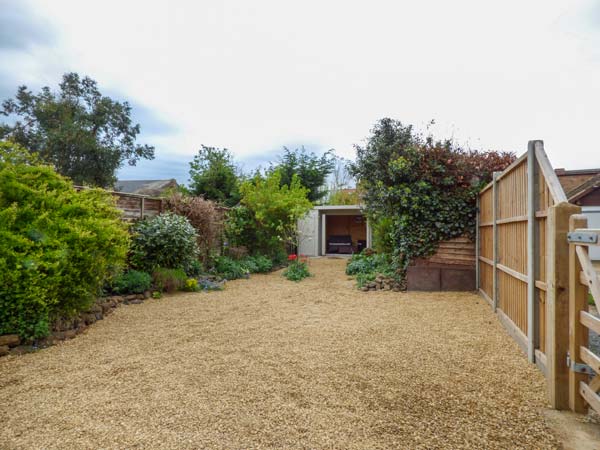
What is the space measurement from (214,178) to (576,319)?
1265 cm

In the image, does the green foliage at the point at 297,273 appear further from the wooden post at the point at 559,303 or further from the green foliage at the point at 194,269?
the wooden post at the point at 559,303

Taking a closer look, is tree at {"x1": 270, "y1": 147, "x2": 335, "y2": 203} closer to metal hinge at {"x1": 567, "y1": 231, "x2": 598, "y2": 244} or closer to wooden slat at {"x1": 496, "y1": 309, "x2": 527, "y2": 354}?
wooden slat at {"x1": 496, "y1": 309, "x2": 527, "y2": 354}

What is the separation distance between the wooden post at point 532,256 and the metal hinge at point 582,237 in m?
1.00

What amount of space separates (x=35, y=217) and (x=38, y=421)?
104 inches

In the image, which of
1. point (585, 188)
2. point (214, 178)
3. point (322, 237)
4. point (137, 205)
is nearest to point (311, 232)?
point (322, 237)

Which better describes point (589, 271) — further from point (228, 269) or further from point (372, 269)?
point (228, 269)

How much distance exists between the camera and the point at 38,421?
2.06m

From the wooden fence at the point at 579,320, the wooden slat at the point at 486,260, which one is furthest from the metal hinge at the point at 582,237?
the wooden slat at the point at 486,260

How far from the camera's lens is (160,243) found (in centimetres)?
645

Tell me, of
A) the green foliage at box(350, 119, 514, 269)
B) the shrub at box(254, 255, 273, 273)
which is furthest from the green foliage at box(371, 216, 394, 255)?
the shrub at box(254, 255, 273, 273)

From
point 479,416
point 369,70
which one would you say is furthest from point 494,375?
point 369,70

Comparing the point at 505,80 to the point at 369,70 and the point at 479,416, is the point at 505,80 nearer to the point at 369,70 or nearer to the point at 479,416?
the point at 369,70

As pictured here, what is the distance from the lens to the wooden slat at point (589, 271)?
1.78m

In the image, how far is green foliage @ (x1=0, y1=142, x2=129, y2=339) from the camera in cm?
335
